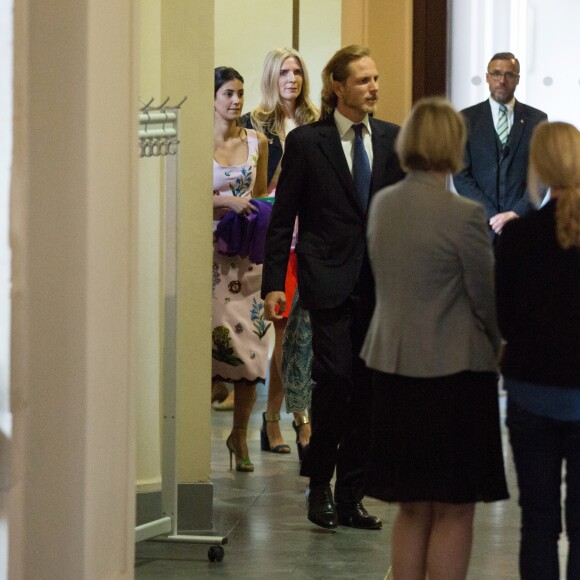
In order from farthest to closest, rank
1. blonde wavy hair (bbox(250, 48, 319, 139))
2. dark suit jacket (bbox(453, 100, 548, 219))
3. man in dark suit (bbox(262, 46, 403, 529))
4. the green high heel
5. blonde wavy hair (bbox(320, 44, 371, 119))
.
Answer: dark suit jacket (bbox(453, 100, 548, 219)), blonde wavy hair (bbox(250, 48, 319, 139)), the green high heel, blonde wavy hair (bbox(320, 44, 371, 119)), man in dark suit (bbox(262, 46, 403, 529))

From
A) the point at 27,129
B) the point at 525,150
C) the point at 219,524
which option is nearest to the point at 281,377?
the point at 219,524

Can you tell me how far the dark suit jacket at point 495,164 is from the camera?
7539 mm

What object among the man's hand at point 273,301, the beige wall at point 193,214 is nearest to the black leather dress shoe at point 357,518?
the beige wall at point 193,214

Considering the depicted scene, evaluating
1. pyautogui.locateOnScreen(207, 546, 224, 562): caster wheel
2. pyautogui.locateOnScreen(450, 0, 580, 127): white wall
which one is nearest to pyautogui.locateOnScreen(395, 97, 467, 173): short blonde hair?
pyautogui.locateOnScreen(207, 546, 224, 562): caster wheel

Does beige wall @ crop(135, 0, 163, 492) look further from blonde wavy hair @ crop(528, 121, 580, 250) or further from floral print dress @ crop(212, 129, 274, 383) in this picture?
blonde wavy hair @ crop(528, 121, 580, 250)

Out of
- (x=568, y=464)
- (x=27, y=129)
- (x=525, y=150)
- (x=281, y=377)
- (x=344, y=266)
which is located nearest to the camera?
(x=27, y=129)

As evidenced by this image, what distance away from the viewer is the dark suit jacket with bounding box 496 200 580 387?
130 inches

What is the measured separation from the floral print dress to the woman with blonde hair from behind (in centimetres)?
277

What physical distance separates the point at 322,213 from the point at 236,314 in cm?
138

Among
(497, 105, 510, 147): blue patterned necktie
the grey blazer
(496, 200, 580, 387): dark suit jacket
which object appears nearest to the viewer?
(496, 200, 580, 387): dark suit jacket

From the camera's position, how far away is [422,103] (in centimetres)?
356

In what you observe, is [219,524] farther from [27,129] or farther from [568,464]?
[27,129]

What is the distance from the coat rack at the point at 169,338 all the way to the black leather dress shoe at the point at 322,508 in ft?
1.40

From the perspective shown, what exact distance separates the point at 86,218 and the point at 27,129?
27 centimetres
